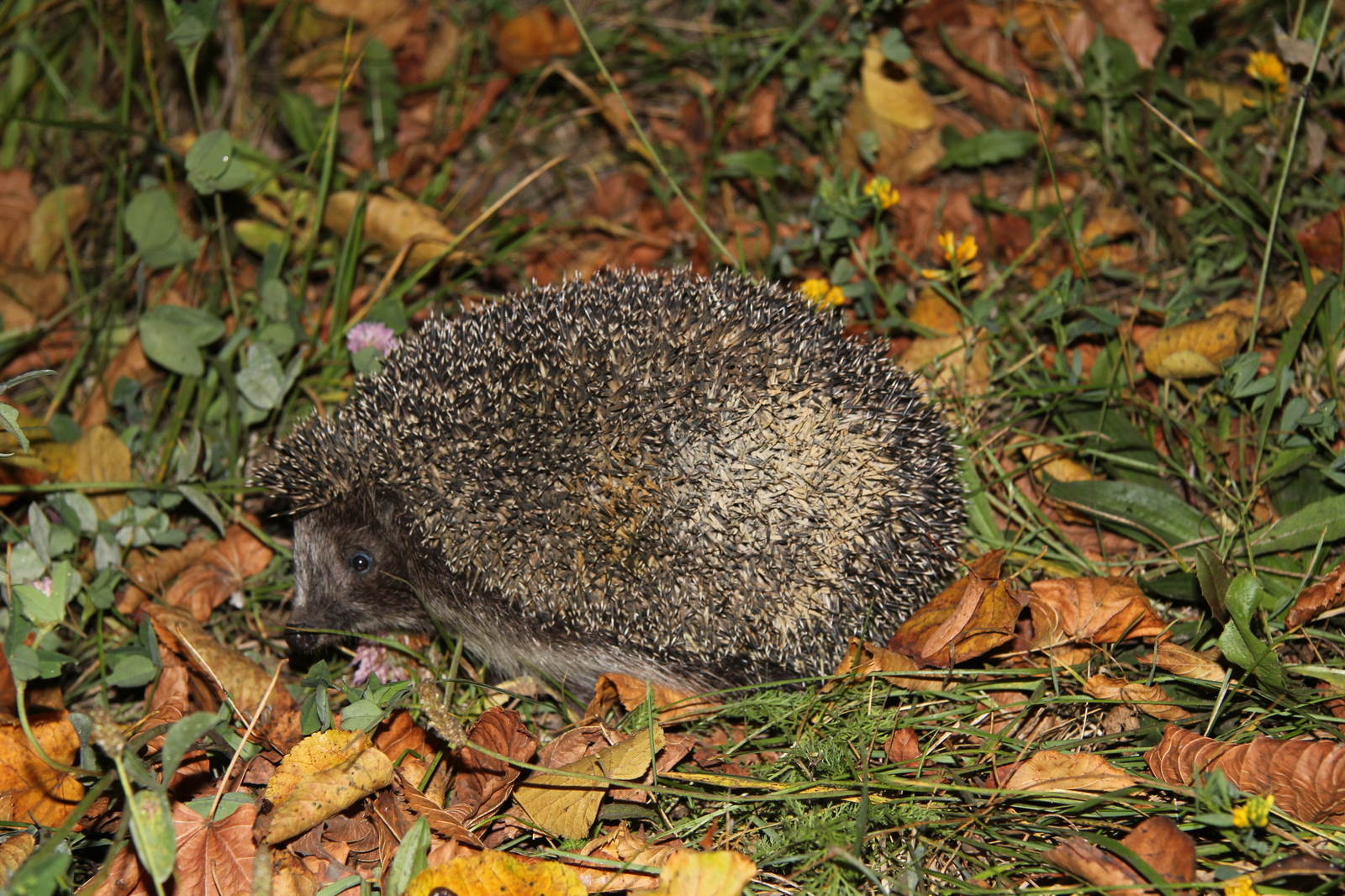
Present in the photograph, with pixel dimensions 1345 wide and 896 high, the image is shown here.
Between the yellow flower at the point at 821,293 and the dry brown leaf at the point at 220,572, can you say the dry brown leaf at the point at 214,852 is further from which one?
the yellow flower at the point at 821,293

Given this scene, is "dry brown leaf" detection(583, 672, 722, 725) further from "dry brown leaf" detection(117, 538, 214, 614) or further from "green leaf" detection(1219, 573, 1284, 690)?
"dry brown leaf" detection(117, 538, 214, 614)

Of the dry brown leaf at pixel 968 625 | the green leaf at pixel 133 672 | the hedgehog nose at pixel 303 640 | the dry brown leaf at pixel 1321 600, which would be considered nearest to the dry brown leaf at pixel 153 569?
the green leaf at pixel 133 672

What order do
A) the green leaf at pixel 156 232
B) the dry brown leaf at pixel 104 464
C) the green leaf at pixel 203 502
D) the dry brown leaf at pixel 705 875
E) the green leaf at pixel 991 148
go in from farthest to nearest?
the green leaf at pixel 991 148 < the green leaf at pixel 156 232 < the dry brown leaf at pixel 104 464 < the green leaf at pixel 203 502 < the dry brown leaf at pixel 705 875

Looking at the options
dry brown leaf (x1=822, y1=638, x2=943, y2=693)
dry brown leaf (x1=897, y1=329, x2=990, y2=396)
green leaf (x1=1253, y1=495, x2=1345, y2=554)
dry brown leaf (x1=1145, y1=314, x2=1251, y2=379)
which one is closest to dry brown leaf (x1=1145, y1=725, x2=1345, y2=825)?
dry brown leaf (x1=822, y1=638, x2=943, y2=693)

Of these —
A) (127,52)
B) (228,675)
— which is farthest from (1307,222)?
(127,52)

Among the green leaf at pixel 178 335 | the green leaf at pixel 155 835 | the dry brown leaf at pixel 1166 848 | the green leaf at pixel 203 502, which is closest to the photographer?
the green leaf at pixel 155 835

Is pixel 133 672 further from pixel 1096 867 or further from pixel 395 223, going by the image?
pixel 1096 867
